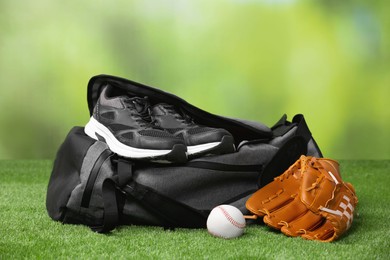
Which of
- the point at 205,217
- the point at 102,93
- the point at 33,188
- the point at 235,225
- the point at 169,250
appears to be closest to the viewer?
the point at 169,250

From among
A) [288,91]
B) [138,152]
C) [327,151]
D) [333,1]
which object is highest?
[333,1]

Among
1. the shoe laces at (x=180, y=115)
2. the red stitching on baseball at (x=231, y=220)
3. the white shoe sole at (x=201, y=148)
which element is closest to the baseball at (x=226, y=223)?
the red stitching on baseball at (x=231, y=220)

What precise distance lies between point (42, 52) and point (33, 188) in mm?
1362

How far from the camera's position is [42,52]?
402cm

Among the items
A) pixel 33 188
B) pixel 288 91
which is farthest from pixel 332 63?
pixel 33 188

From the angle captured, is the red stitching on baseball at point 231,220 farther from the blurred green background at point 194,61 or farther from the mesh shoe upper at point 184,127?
the blurred green background at point 194,61

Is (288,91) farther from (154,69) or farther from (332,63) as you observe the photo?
A: (154,69)

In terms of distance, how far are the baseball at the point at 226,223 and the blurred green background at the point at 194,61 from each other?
208cm

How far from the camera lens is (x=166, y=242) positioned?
1870 millimetres

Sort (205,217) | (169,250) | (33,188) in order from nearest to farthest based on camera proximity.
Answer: (169,250)
(205,217)
(33,188)

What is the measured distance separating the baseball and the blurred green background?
2.08m

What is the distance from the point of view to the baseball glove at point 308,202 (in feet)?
6.32

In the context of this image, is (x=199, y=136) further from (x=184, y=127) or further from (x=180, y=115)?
(x=180, y=115)

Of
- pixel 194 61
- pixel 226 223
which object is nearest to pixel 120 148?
pixel 226 223
